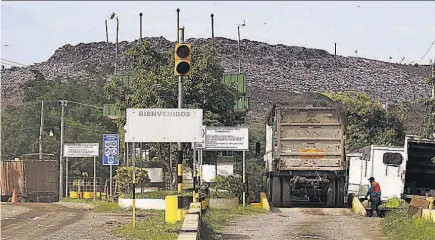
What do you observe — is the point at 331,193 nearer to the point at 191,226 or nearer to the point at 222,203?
the point at 222,203

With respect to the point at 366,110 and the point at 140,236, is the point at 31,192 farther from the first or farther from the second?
the point at 140,236

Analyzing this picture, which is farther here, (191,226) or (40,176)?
(40,176)

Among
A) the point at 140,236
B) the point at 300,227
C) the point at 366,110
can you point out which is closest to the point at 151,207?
the point at 300,227

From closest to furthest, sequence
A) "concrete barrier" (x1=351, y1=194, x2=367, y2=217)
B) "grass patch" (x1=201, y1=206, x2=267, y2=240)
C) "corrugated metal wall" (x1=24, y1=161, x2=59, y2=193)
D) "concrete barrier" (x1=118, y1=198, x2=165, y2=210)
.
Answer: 1. "grass patch" (x1=201, y1=206, x2=267, y2=240)
2. "concrete barrier" (x1=351, y1=194, x2=367, y2=217)
3. "concrete barrier" (x1=118, y1=198, x2=165, y2=210)
4. "corrugated metal wall" (x1=24, y1=161, x2=59, y2=193)

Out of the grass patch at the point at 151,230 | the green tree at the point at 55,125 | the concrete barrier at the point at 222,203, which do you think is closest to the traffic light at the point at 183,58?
the grass patch at the point at 151,230

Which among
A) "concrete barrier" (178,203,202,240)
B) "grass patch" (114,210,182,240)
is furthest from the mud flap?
"concrete barrier" (178,203,202,240)

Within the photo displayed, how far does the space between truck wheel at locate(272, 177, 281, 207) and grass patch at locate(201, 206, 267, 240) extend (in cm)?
94

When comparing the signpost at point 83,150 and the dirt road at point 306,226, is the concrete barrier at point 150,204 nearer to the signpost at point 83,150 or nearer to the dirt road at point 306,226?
the dirt road at point 306,226

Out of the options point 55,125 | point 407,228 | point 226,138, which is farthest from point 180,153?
point 55,125

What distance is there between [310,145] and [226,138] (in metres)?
2.63

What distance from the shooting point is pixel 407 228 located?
16.0m

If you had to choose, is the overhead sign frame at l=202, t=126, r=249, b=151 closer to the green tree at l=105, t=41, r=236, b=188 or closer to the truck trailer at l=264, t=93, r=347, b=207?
the truck trailer at l=264, t=93, r=347, b=207

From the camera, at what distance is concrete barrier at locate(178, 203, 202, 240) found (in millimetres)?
12625

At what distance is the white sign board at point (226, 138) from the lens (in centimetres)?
2464
